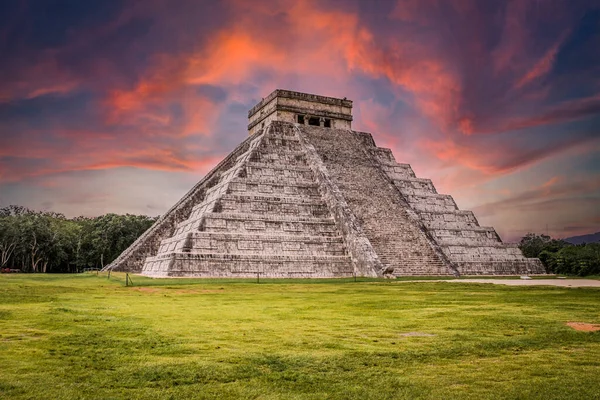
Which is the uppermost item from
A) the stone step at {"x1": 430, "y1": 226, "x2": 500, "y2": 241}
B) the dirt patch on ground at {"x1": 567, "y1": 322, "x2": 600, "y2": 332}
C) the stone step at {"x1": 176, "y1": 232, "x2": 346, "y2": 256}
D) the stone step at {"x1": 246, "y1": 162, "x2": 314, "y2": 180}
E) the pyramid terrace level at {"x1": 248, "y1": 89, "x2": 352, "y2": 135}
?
the pyramid terrace level at {"x1": 248, "y1": 89, "x2": 352, "y2": 135}

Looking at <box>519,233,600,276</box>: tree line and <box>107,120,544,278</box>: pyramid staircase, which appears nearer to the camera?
<box>107,120,544,278</box>: pyramid staircase

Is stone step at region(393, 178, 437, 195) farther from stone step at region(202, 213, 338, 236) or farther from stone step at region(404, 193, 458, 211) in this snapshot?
stone step at region(202, 213, 338, 236)

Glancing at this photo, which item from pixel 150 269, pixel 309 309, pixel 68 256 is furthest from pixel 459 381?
pixel 68 256

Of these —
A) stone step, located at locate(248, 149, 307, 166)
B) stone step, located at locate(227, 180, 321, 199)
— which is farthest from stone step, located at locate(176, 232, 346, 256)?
stone step, located at locate(248, 149, 307, 166)

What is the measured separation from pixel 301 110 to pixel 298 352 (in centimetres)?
3520

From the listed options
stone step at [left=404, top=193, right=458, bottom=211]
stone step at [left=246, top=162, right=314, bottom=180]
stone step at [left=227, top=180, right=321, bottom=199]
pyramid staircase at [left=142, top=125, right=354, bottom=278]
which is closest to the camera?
pyramid staircase at [left=142, top=125, right=354, bottom=278]

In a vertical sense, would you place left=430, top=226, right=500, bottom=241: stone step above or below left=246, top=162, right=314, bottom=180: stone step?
below

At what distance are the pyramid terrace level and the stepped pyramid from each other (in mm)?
99

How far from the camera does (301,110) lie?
134 ft

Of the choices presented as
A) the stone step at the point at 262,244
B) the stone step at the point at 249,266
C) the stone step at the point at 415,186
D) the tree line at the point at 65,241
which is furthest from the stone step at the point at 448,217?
the tree line at the point at 65,241

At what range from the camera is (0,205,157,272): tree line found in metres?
50.8

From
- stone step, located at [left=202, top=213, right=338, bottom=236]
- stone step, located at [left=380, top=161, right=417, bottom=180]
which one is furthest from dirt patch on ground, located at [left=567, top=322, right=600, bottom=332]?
stone step, located at [left=380, top=161, right=417, bottom=180]

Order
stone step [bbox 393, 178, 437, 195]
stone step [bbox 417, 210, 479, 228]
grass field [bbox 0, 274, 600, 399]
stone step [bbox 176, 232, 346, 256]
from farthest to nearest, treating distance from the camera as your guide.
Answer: stone step [bbox 393, 178, 437, 195] → stone step [bbox 417, 210, 479, 228] → stone step [bbox 176, 232, 346, 256] → grass field [bbox 0, 274, 600, 399]

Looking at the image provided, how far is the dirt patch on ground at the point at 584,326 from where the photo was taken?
8.48 m
